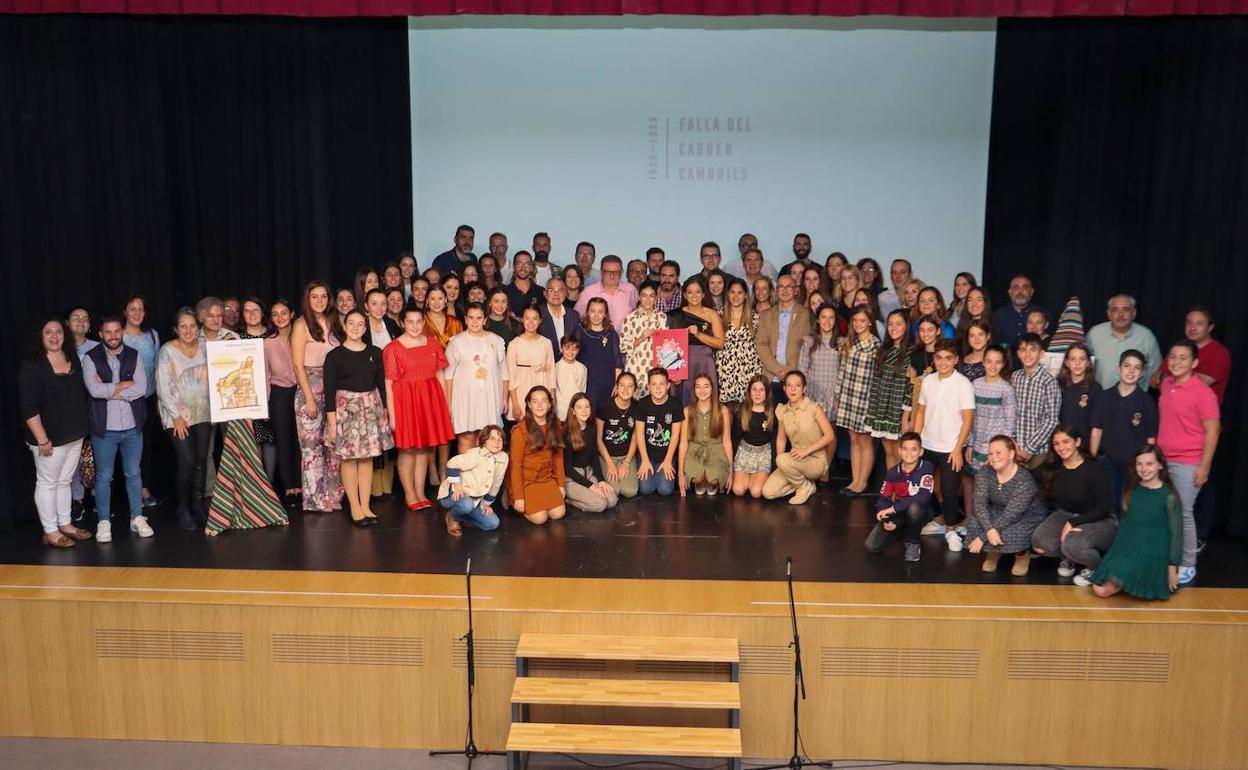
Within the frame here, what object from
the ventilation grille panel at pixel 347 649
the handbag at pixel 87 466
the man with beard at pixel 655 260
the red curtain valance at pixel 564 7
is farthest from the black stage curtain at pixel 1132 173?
the handbag at pixel 87 466

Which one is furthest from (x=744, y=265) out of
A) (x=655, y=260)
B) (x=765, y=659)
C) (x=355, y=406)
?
(x=765, y=659)

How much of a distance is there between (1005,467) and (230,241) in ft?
18.4

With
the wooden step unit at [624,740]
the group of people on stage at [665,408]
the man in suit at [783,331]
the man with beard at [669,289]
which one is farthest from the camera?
the man with beard at [669,289]

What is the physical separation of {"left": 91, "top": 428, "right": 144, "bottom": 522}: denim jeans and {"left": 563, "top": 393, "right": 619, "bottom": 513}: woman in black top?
244 cm

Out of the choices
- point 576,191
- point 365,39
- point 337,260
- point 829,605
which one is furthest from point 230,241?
point 829,605

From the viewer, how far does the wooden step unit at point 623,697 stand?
14.3 feet

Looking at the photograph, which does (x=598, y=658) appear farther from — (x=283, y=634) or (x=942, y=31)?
(x=942, y=31)

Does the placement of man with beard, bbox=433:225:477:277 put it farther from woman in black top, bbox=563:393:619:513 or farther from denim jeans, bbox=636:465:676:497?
denim jeans, bbox=636:465:676:497

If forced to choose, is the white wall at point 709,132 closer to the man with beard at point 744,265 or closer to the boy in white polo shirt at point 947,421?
the man with beard at point 744,265

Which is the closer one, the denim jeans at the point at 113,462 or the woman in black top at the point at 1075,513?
the woman in black top at the point at 1075,513

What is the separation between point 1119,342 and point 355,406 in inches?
177

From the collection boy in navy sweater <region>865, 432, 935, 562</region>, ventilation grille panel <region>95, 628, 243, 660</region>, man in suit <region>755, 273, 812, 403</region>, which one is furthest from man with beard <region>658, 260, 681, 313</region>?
ventilation grille panel <region>95, 628, 243, 660</region>

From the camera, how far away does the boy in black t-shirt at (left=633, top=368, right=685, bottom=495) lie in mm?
6656

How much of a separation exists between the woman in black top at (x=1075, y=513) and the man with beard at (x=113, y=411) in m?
4.90
